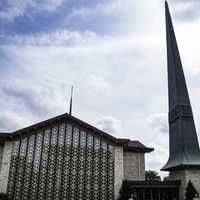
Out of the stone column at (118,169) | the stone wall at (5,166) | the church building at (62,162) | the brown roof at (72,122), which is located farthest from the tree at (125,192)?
the stone wall at (5,166)

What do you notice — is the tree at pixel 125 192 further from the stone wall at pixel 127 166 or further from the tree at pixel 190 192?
the tree at pixel 190 192

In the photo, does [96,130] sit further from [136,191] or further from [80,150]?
[136,191]

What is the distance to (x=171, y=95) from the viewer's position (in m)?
29.8

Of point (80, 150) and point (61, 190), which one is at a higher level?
point (80, 150)

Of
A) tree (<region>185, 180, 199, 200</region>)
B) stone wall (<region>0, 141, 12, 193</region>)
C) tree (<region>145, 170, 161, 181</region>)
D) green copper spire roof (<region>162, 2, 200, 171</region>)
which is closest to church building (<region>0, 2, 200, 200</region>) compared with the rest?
stone wall (<region>0, 141, 12, 193</region>)

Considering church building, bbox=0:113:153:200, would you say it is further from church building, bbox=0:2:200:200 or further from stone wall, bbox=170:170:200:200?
stone wall, bbox=170:170:200:200

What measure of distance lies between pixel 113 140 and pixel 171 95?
9769 millimetres

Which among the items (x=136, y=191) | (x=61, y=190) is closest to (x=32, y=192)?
(x=61, y=190)

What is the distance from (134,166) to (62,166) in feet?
24.8

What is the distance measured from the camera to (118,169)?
24.2 meters

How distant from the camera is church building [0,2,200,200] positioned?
2277 cm

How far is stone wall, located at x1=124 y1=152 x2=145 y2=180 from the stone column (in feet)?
4.94

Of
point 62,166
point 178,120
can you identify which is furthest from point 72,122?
point 178,120

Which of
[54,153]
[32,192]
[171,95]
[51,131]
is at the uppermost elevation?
[171,95]
